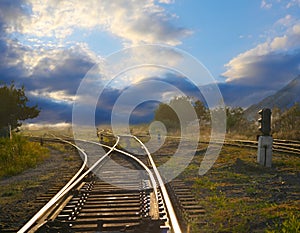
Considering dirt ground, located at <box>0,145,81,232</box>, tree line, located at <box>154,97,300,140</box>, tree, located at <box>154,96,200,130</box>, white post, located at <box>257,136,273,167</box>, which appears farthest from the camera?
tree, located at <box>154,96,200,130</box>

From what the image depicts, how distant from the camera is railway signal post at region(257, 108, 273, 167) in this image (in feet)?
34.3

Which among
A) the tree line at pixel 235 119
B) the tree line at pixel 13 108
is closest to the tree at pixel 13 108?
the tree line at pixel 13 108

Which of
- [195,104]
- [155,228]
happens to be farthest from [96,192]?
[195,104]

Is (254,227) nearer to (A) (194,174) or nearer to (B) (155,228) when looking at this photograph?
(B) (155,228)

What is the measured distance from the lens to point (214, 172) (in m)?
9.80

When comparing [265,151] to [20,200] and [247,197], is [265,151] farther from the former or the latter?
[20,200]

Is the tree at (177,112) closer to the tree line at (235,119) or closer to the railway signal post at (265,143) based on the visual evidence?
the tree line at (235,119)

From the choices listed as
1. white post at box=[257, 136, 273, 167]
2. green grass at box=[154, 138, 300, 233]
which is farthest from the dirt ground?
white post at box=[257, 136, 273, 167]

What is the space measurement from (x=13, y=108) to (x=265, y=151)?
24208mm

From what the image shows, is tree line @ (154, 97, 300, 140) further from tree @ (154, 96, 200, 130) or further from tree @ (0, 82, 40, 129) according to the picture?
tree @ (0, 82, 40, 129)

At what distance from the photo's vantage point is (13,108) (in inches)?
1154

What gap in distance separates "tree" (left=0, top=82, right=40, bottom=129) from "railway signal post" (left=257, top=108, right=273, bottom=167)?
2212 cm

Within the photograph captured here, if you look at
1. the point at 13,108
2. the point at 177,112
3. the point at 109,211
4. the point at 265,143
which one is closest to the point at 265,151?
the point at 265,143

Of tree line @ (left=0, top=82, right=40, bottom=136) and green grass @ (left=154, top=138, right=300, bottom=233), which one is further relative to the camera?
tree line @ (left=0, top=82, right=40, bottom=136)
